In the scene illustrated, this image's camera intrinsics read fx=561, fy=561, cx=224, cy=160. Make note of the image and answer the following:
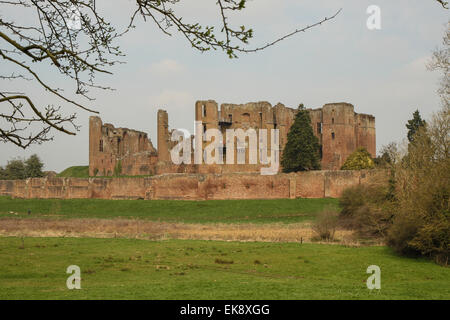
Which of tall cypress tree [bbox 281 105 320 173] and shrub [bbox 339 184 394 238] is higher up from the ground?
tall cypress tree [bbox 281 105 320 173]

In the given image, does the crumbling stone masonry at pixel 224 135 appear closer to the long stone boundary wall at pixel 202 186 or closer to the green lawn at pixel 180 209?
the long stone boundary wall at pixel 202 186

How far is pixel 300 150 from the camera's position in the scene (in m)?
55.6

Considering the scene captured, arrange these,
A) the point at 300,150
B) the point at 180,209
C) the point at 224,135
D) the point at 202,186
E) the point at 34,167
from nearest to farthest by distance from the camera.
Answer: the point at 180,209, the point at 202,186, the point at 300,150, the point at 224,135, the point at 34,167

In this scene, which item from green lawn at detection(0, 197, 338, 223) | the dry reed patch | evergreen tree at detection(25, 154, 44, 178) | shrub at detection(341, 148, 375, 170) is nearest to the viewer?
the dry reed patch

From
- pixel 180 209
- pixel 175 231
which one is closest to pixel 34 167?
pixel 180 209

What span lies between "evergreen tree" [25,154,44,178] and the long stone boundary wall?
13336 mm

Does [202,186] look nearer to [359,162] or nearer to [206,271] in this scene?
[359,162]

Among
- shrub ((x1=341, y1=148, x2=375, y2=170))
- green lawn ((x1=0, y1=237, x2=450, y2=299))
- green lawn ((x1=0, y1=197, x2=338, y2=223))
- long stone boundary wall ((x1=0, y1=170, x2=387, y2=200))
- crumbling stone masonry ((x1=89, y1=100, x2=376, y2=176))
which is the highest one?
crumbling stone masonry ((x1=89, y1=100, x2=376, y2=176))

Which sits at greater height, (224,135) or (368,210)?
(224,135)

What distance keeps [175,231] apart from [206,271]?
44.5 ft

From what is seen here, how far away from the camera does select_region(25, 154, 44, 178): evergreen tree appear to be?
69812mm

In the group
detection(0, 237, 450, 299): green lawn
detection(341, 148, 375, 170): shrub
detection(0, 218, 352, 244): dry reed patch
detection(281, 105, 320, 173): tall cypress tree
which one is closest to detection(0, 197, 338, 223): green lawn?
detection(0, 218, 352, 244): dry reed patch

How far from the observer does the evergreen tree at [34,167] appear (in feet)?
229

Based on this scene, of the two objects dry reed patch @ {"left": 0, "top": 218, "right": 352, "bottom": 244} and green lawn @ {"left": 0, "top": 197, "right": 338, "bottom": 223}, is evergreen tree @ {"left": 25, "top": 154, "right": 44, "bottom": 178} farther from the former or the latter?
dry reed patch @ {"left": 0, "top": 218, "right": 352, "bottom": 244}
